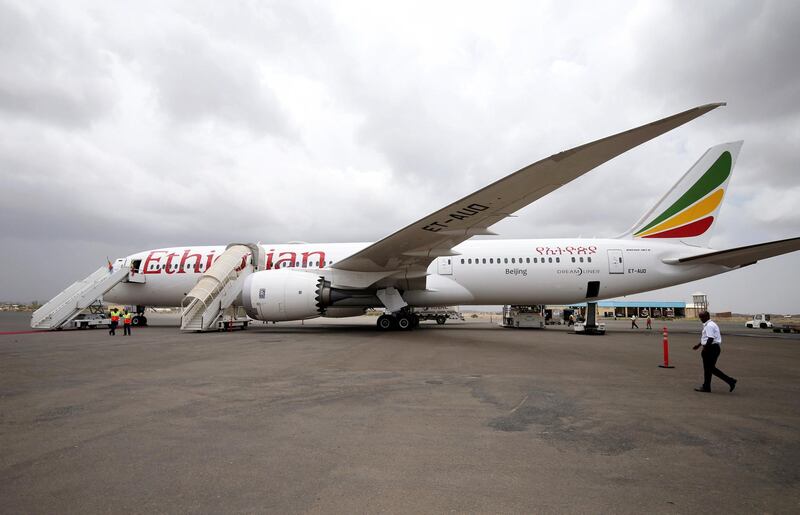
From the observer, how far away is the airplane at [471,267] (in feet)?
44.3

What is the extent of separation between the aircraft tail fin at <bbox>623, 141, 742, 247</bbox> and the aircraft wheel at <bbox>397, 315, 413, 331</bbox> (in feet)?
32.1

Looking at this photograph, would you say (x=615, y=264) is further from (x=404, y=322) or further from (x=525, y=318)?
(x=404, y=322)

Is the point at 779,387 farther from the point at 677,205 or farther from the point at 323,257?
the point at 323,257

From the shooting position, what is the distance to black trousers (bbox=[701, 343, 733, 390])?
5385 millimetres

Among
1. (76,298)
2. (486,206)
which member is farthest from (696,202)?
(76,298)

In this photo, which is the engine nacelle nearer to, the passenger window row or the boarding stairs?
the passenger window row

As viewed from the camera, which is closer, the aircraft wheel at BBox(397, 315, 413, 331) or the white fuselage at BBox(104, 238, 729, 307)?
the white fuselage at BBox(104, 238, 729, 307)

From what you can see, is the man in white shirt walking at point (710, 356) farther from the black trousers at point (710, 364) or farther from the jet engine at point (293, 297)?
the jet engine at point (293, 297)

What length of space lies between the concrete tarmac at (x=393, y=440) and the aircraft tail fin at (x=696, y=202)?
376 inches

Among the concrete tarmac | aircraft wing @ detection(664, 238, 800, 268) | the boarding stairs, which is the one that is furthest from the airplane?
the concrete tarmac

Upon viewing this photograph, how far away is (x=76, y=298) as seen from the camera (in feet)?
56.9

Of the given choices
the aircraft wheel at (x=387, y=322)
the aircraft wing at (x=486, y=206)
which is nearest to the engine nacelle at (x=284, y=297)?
the aircraft wing at (x=486, y=206)

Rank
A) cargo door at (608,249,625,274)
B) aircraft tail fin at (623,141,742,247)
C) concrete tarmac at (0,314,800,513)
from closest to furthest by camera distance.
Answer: concrete tarmac at (0,314,800,513) → aircraft tail fin at (623,141,742,247) → cargo door at (608,249,625,274)

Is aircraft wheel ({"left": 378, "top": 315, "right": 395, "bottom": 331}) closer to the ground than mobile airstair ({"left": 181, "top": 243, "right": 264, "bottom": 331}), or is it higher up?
closer to the ground
